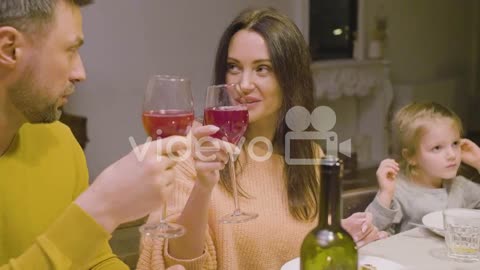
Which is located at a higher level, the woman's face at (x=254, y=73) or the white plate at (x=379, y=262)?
the woman's face at (x=254, y=73)

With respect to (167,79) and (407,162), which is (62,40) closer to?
(167,79)

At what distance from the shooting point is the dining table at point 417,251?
4.58 ft

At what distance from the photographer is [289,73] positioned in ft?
5.53

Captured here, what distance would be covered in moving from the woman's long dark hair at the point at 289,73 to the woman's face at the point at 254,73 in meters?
0.02

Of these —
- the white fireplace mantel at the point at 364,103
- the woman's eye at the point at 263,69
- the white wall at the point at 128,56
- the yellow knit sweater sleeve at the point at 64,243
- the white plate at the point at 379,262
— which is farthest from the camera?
the white fireplace mantel at the point at 364,103

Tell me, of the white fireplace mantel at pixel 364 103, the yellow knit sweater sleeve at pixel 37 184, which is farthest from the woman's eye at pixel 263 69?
the white fireplace mantel at pixel 364 103

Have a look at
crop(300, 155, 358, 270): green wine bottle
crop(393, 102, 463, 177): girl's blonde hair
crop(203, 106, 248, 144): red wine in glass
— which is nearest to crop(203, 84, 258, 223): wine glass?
crop(203, 106, 248, 144): red wine in glass

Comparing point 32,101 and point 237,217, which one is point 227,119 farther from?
point 32,101

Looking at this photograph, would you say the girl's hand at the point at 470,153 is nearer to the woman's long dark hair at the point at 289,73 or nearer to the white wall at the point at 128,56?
the woman's long dark hair at the point at 289,73

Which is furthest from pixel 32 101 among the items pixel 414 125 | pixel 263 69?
pixel 414 125

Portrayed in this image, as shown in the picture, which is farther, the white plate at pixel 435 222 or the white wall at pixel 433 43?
the white wall at pixel 433 43

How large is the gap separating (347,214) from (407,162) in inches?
14.0

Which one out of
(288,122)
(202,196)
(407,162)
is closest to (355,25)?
(407,162)

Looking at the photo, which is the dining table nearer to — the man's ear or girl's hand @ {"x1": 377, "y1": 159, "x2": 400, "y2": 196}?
girl's hand @ {"x1": 377, "y1": 159, "x2": 400, "y2": 196}
